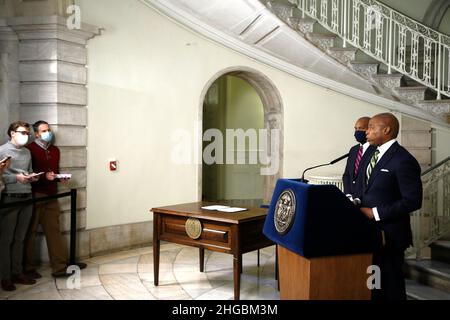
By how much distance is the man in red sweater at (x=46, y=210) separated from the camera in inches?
176

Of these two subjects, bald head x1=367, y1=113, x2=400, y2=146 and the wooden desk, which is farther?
the wooden desk

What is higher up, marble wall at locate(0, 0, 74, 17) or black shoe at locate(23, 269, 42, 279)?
marble wall at locate(0, 0, 74, 17)

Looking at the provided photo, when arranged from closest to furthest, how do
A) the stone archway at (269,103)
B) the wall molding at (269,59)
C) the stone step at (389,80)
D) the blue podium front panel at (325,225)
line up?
the blue podium front panel at (325,225)
the wall molding at (269,59)
the stone step at (389,80)
the stone archway at (269,103)

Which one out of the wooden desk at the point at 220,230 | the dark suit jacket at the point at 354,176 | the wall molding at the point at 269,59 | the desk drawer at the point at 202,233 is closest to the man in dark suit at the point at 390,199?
the dark suit jacket at the point at 354,176

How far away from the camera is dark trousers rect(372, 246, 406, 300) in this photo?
2570 millimetres

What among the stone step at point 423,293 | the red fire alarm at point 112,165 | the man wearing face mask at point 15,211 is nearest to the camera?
the stone step at point 423,293

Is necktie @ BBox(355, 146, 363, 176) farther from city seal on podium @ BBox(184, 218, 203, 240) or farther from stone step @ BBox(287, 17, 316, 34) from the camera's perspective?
stone step @ BBox(287, 17, 316, 34)

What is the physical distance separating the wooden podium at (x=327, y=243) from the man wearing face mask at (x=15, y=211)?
9.14 feet

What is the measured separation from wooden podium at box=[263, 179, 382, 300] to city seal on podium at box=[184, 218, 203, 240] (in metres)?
1.24

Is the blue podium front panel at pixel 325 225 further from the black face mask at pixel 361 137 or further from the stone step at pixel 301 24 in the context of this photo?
the stone step at pixel 301 24

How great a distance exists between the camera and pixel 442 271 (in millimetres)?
3842

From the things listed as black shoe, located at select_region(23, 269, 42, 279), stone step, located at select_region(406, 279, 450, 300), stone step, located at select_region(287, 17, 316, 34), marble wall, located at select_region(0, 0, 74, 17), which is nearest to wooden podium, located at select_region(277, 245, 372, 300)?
stone step, located at select_region(406, 279, 450, 300)
